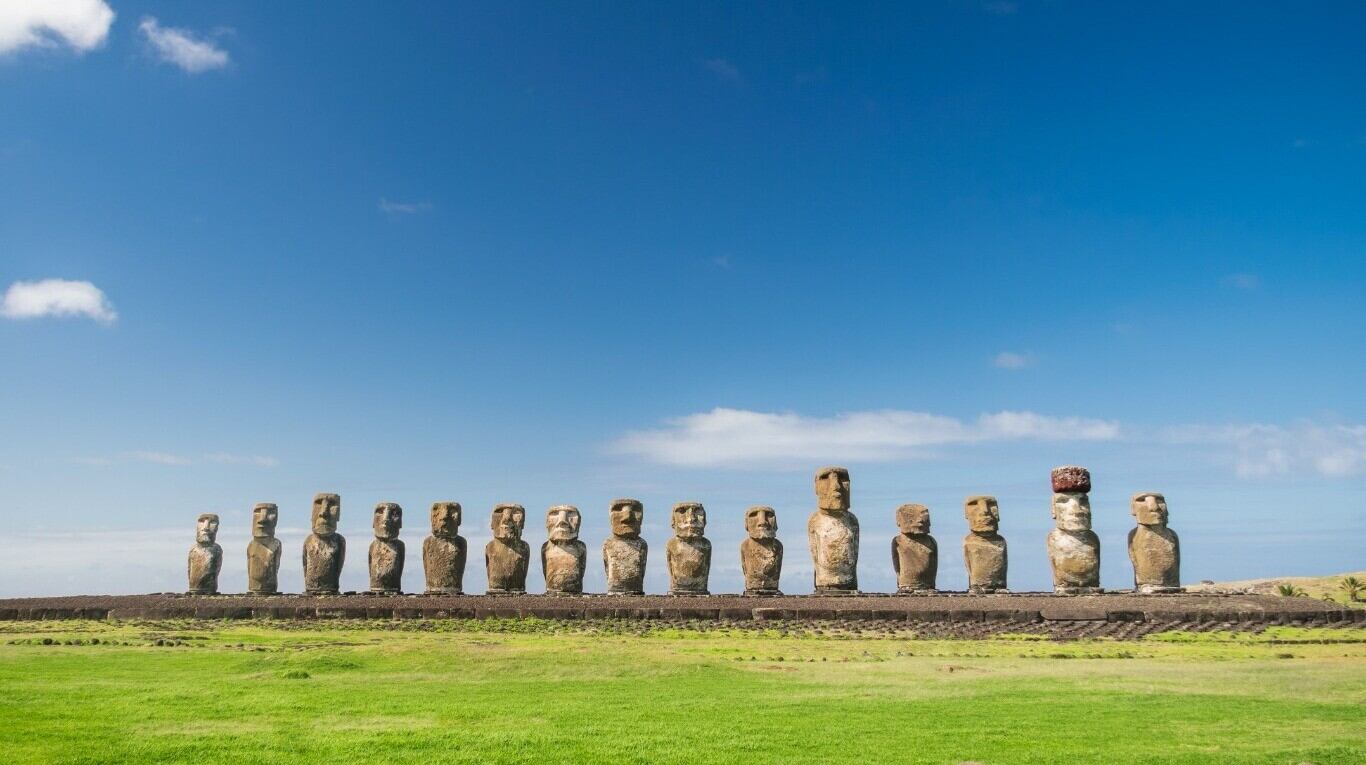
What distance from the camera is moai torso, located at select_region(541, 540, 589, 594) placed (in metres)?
22.9

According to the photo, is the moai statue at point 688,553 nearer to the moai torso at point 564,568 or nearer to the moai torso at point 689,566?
the moai torso at point 689,566

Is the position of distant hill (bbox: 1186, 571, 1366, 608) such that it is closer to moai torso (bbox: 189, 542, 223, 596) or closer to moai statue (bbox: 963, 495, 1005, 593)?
moai statue (bbox: 963, 495, 1005, 593)

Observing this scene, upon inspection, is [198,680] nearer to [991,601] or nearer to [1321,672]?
[1321,672]

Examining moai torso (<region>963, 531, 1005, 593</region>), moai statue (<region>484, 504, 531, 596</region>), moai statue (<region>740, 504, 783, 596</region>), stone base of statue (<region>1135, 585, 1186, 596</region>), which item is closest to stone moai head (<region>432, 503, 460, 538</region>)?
moai statue (<region>484, 504, 531, 596</region>)

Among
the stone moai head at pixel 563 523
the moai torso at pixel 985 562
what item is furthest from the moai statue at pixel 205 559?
the moai torso at pixel 985 562

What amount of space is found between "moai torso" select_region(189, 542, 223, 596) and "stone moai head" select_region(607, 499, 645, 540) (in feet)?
36.2

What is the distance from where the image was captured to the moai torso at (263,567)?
25.2 meters

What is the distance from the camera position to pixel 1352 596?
2419 cm

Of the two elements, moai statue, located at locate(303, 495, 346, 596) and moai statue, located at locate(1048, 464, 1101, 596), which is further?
moai statue, located at locate(303, 495, 346, 596)

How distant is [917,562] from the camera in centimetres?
2181

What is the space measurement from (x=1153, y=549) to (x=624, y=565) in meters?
11.1

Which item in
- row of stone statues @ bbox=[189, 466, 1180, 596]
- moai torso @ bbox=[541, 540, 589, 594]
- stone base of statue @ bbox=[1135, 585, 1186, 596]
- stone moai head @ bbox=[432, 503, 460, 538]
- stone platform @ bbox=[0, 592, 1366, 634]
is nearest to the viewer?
stone platform @ bbox=[0, 592, 1366, 634]

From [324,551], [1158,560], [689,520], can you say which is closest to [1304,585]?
[1158,560]

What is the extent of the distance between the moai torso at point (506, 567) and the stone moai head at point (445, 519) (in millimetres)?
1178
